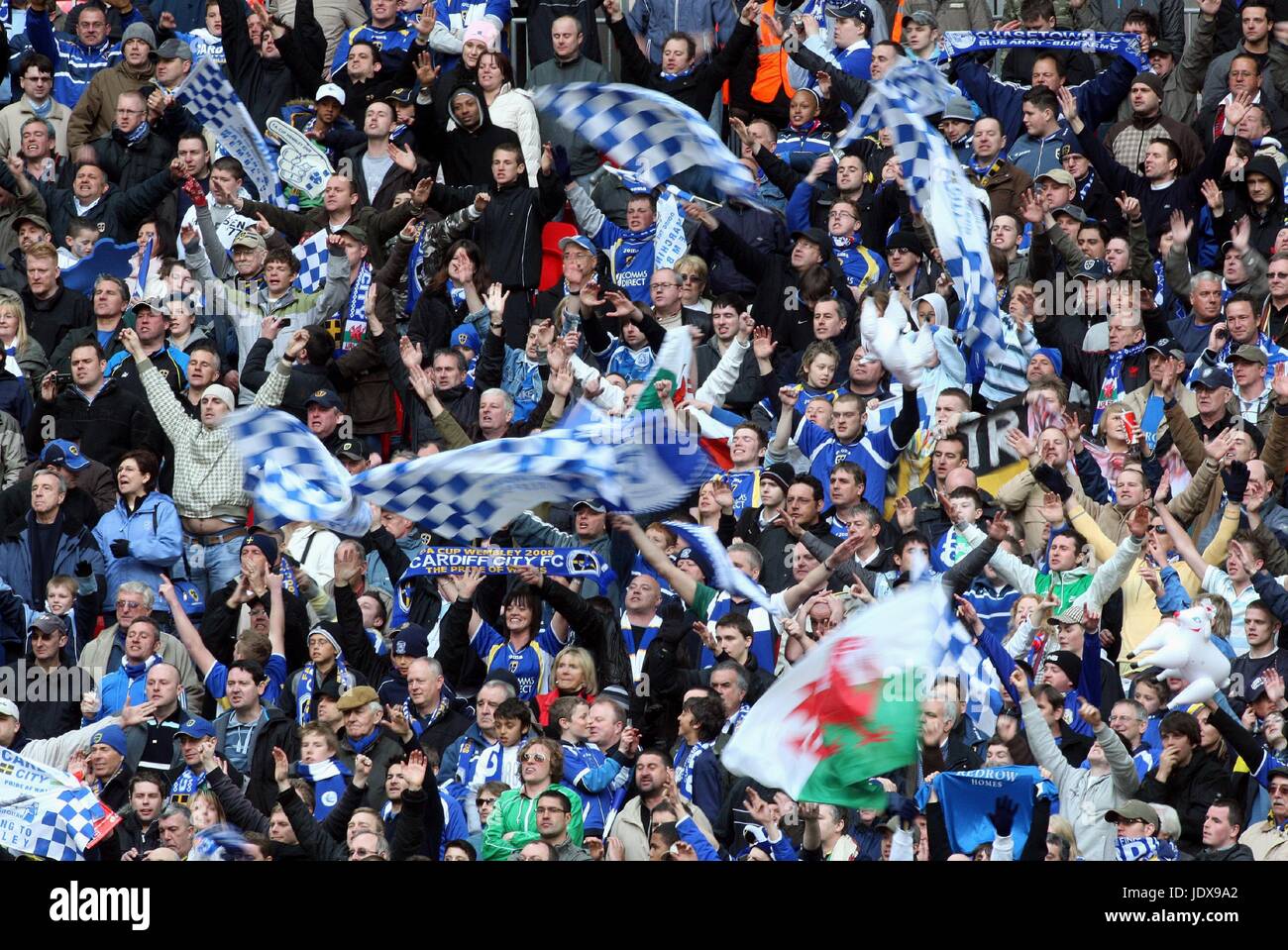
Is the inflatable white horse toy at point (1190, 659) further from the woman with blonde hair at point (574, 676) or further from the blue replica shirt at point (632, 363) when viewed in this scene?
the blue replica shirt at point (632, 363)

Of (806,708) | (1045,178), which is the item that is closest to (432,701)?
(806,708)

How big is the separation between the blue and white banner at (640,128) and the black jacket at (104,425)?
10.00 ft

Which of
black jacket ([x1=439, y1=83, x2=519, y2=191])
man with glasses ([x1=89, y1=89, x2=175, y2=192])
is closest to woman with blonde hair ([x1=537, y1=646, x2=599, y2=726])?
black jacket ([x1=439, y1=83, x2=519, y2=191])

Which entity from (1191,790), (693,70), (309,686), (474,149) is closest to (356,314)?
(474,149)

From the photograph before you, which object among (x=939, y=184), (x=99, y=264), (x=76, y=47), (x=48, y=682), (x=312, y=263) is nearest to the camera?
(x=48, y=682)

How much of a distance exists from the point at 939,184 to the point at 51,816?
20.9ft

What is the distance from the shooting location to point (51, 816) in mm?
14727

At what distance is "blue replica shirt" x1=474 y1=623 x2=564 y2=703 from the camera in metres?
16.0

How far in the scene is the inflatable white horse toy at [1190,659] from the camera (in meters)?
15.0

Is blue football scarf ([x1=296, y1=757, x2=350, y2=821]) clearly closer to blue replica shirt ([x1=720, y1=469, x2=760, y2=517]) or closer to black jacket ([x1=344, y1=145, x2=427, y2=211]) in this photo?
blue replica shirt ([x1=720, y1=469, x2=760, y2=517])

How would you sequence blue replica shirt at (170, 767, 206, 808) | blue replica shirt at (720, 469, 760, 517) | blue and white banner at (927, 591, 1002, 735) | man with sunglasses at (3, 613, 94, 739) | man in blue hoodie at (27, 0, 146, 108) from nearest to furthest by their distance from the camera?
1. blue and white banner at (927, 591, 1002, 735)
2. blue replica shirt at (170, 767, 206, 808)
3. man with sunglasses at (3, 613, 94, 739)
4. blue replica shirt at (720, 469, 760, 517)
5. man in blue hoodie at (27, 0, 146, 108)

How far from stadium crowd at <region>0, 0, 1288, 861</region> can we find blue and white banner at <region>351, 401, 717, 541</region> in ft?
1.27

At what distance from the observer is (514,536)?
55.3 feet

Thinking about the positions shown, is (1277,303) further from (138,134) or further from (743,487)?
(138,134)
